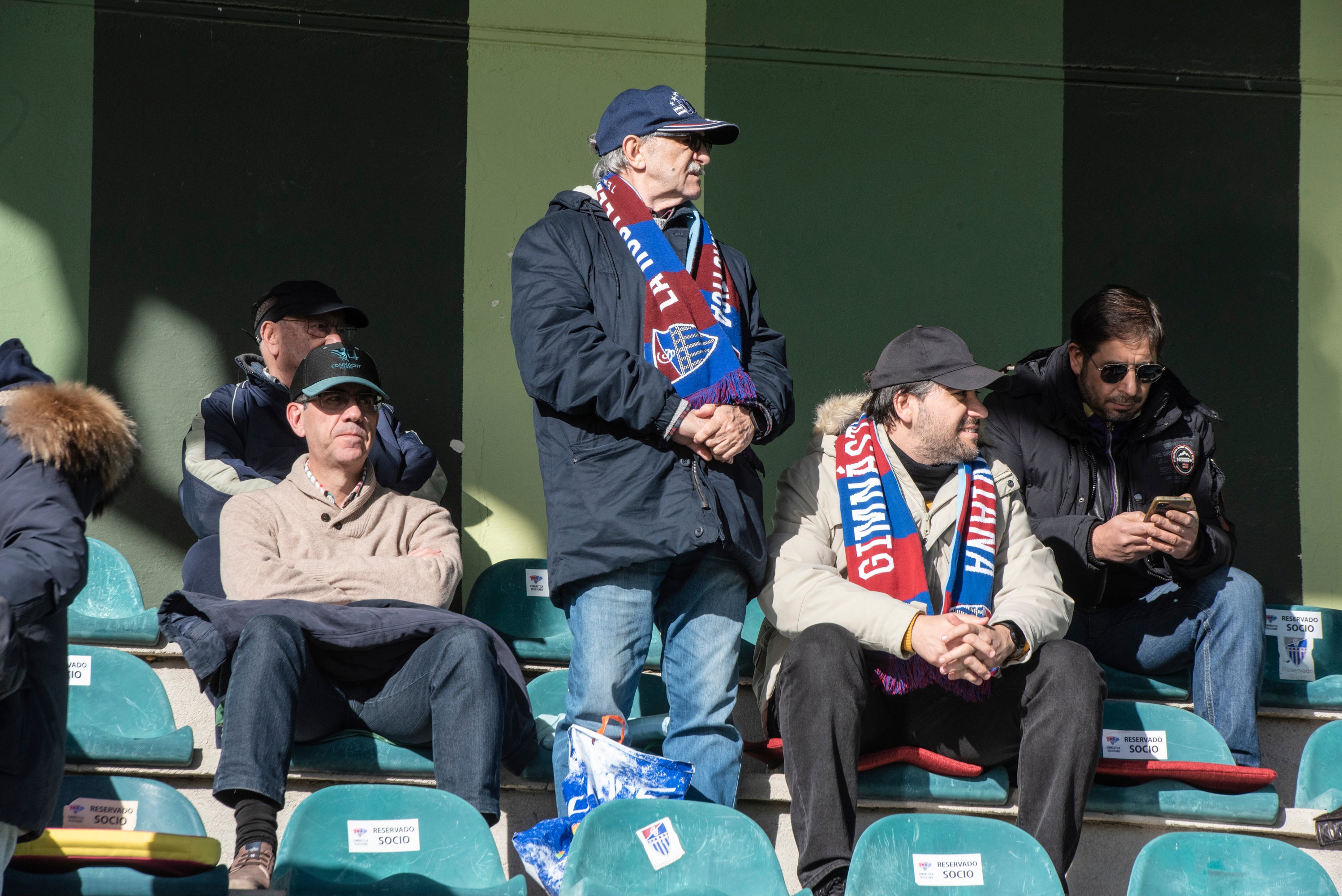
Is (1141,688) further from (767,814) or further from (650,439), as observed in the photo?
(650,439)

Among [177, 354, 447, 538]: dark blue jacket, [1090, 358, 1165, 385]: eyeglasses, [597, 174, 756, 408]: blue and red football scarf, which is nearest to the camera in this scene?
[597, 174, 756, 408]: blue and red football scarf

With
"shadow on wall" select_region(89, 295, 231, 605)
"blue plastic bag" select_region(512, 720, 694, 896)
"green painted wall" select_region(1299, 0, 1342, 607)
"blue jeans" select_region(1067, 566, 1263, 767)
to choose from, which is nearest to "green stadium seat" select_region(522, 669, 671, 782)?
"blue plastic bag" select_region(512, 720, 694, 896)

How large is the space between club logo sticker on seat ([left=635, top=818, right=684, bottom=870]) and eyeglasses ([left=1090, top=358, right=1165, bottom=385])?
2.00 metres

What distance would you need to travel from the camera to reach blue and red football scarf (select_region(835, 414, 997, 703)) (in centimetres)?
297

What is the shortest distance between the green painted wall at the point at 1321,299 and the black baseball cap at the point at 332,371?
3195mm

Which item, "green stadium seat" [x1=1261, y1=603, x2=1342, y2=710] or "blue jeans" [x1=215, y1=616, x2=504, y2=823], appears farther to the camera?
"green stadium seat" [x1=1261, y1=603, x2=1342, y2=710]

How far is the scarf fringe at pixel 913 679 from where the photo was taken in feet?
9.70

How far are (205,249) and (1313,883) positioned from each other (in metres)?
3.44

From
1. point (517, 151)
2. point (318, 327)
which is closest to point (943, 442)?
point (318, 327)

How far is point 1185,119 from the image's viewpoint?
475cm

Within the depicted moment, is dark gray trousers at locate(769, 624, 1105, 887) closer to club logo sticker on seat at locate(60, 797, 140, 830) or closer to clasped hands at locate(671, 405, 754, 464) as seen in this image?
clasped hands at locate(671, 405, 754, 464)

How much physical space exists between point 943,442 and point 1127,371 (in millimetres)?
783

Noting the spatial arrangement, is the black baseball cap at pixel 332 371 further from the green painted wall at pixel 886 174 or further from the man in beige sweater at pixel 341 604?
the green painted wall at pixel 886 174

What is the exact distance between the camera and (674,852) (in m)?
2.36
